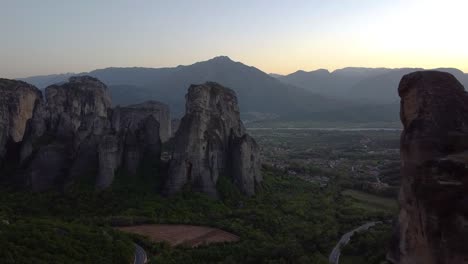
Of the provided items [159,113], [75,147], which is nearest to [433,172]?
[75,147]

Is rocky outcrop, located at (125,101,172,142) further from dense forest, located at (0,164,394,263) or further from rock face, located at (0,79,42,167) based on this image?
dense forest, located at (0,164,394,263)

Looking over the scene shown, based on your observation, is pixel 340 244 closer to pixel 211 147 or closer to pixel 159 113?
pixel 211 147

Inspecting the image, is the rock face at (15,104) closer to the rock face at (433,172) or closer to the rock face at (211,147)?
the rock face at (211,147)

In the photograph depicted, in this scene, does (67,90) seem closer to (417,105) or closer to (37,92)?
(37,92)

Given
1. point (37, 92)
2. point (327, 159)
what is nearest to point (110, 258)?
point (37, 92)

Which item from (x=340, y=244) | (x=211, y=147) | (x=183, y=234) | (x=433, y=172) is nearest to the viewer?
(x=433, y=172)

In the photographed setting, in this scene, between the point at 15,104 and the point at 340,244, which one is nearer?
the point at 340,244

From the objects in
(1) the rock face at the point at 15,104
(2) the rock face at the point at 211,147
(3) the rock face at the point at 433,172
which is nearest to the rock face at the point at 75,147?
(2) the rock face at the point at 211,147

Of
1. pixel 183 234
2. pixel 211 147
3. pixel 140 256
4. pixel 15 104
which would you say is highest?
pixel 15 104
